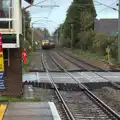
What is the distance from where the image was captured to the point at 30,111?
13219 millimetres

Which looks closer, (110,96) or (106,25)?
(110,96)

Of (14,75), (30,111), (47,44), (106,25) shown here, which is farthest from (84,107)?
(47,44)

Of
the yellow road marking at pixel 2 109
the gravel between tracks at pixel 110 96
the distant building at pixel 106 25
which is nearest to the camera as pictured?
the yellow road marking at pixel 2 109

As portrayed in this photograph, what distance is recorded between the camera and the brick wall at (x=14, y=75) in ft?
57.4

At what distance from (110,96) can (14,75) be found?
4224 mm

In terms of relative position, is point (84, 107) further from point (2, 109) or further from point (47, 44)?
point (47, 44)

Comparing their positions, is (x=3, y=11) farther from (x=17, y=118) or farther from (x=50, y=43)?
(x=50, y=43)

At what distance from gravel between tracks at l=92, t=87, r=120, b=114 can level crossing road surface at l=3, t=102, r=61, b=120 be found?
2613 millimetres

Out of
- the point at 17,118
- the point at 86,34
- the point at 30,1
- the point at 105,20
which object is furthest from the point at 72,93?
the point at 105,20

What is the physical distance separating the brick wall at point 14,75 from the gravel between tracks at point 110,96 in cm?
363

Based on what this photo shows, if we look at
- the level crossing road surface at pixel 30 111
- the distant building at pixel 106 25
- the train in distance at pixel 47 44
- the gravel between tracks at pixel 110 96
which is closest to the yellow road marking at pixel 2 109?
the level crossing road surface at pixel 30 111

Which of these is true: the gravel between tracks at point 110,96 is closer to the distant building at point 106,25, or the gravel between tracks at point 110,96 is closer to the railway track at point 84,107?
the railway track at point 84,107

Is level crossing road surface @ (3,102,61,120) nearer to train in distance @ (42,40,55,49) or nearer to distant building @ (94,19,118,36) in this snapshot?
distant building @ (94,19,118,36)

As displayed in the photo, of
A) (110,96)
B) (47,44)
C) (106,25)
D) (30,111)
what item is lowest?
(110,96)
